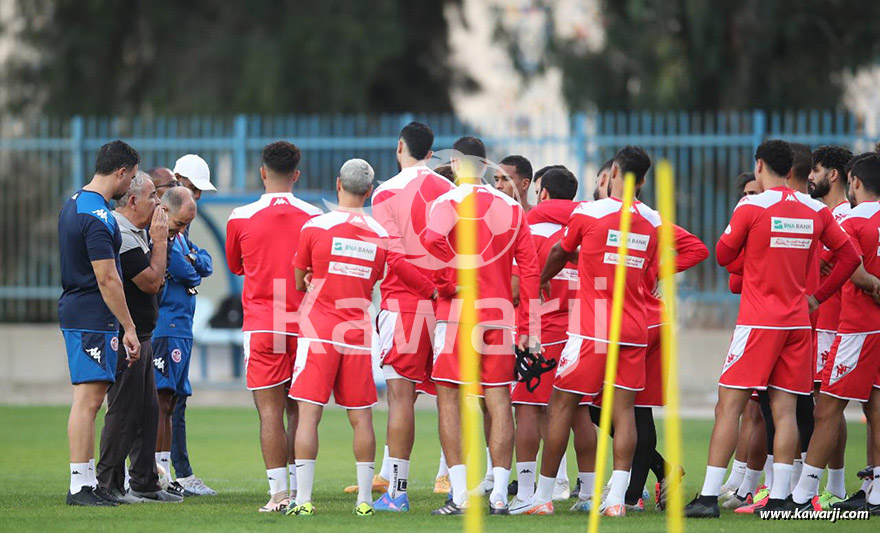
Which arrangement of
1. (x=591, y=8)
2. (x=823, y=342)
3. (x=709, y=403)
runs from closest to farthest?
1. (x=823, y=342)
2. (x=709, y=403)
3. (x=591, y=8)

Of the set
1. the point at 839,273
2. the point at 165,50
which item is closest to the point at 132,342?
the point at 839,273

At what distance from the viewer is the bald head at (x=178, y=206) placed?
30.4 ft

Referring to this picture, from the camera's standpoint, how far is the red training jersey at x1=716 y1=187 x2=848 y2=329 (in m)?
8.23

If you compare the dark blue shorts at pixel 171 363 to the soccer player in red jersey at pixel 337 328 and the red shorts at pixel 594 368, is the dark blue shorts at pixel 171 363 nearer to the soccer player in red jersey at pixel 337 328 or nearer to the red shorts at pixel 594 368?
the soccer player in red jersey at pixel 337 328

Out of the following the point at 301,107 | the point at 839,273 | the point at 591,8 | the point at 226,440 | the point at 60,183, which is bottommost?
the point at 226,440

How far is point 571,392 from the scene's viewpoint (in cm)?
846

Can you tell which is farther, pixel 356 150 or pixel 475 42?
pixel 475 42

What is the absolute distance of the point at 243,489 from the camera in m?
9.90

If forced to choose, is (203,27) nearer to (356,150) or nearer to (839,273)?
(356,150)

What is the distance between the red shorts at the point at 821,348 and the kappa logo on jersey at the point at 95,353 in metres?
4.96

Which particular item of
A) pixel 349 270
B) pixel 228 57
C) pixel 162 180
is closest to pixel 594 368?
pixel 349 270

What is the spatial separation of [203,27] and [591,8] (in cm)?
871

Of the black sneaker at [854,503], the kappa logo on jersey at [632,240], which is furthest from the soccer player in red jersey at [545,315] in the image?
the black sneaker at [854,503]

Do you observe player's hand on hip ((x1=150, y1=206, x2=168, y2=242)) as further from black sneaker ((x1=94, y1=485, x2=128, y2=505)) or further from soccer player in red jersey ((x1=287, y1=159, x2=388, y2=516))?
black sneaker ((x1=94, y1=485, x2=128, y2=505))
